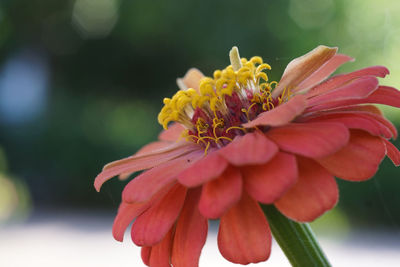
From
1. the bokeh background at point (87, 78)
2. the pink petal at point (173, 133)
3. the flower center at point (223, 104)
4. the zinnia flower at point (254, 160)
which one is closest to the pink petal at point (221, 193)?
the zinnia flower at point (254, 160)

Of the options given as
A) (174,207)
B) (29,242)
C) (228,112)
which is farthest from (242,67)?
(29,242)

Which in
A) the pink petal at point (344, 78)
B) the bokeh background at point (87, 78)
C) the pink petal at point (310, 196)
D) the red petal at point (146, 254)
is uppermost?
the bokeh background at point (87, 78)

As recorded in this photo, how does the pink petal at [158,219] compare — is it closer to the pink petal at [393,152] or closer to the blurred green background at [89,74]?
the pink petal at [393,152]

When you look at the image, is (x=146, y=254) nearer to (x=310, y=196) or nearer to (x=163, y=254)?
(x=163, y=254)

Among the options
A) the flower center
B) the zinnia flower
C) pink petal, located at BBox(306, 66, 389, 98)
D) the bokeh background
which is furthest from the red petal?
the bokeh background

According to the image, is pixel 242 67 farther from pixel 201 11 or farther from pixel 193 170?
pixel 201 11

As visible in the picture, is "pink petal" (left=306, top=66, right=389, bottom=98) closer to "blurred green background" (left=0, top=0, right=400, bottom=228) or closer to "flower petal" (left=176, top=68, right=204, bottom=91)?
"flower petal" (left=176, top=68, right=204, bottom=91)
